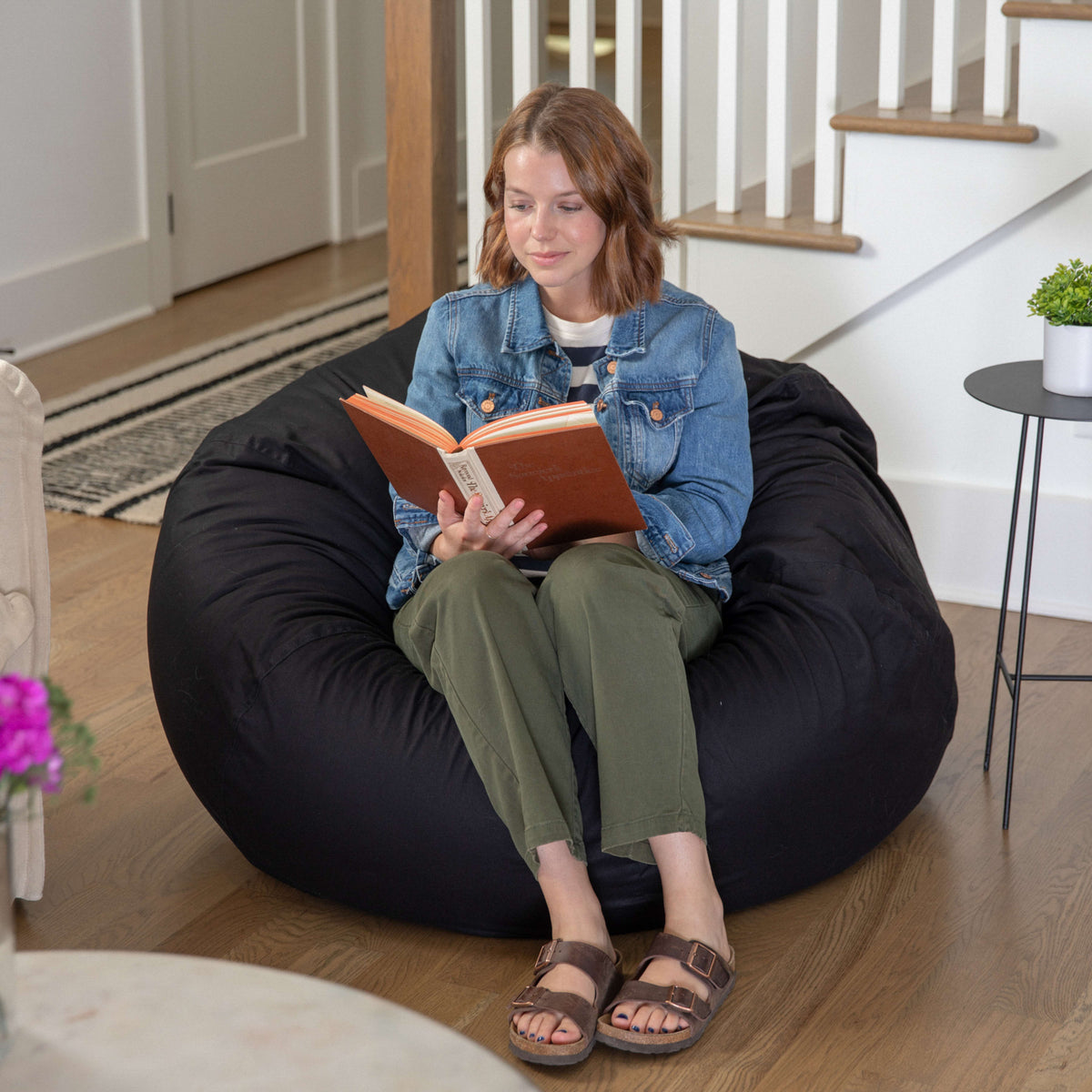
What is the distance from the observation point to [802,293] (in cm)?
271

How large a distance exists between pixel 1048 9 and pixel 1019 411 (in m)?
0.82

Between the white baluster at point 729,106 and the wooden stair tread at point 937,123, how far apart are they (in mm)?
193

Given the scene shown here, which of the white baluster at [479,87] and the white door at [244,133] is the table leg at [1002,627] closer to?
the white baluster at [479,87]

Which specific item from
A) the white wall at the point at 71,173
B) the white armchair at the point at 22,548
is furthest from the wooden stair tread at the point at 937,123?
the white wall at the point at 71,173

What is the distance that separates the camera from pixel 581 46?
2.77 metres

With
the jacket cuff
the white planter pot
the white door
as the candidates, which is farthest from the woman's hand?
the white door

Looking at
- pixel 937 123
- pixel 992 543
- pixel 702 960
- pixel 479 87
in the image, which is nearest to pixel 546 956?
pixel 702 960

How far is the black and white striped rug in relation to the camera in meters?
3.23

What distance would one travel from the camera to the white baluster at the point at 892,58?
2561mm

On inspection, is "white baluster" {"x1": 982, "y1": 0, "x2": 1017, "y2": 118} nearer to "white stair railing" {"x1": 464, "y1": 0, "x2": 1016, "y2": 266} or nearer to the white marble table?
"white stair railing" {"x1": 464, "y1": 0, "x2": 1016, "y2": 266}

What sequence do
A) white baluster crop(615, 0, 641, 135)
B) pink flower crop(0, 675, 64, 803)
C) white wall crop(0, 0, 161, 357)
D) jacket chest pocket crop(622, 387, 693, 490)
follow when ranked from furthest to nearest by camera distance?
1. white wall crop(0, 0, 161, 357)
2. white baluster crop(615, 0, 641, 135)
3. jacket chest pocket crop(622, 387, 693, 490)
4. pink flower crop(0, 675, 64, 803)

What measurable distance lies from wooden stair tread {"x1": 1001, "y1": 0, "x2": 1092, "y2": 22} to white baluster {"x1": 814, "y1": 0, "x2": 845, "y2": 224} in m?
0.30

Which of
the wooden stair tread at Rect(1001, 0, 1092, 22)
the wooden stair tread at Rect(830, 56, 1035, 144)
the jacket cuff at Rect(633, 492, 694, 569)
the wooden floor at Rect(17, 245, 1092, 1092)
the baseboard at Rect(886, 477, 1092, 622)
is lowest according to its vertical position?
the wooden floor at Rect(17, 245, 1092, 1092)

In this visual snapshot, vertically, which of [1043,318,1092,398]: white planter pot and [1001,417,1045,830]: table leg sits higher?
[1043,318,1092,398]: white planter pot
